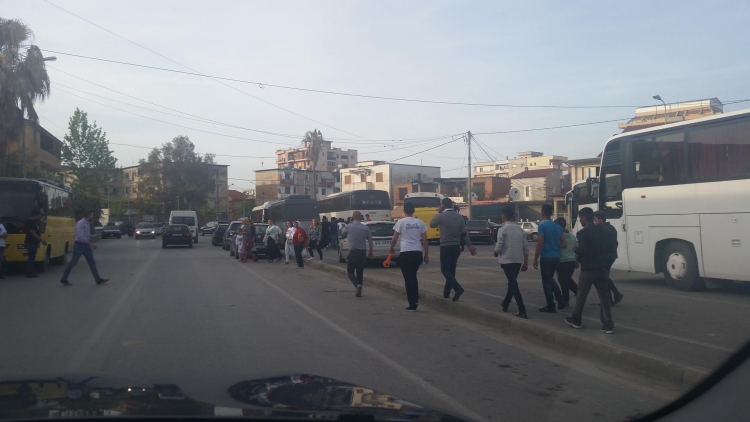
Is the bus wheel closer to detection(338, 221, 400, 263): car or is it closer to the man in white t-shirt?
the man in white t-shirt

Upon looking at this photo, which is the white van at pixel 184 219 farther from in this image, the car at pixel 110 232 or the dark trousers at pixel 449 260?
the dark trousers at pixel 449 260

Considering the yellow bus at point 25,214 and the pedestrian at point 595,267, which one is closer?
the pedestrian at point 595,267

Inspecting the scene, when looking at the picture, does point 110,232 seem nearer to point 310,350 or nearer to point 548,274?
point 548,274

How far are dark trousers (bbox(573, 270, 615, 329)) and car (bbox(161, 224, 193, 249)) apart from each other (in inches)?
1215

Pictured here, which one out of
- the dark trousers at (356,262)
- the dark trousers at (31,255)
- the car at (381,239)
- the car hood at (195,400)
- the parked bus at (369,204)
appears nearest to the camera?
the car hood at (195,400)

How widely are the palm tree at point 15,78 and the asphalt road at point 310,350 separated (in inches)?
842

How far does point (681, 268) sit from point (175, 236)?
2921 centimetres

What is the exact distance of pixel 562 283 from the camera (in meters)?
10.8

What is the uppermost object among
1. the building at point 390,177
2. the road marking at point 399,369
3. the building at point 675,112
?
the building at point 390,177

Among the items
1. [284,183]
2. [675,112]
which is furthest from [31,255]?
[284,183]

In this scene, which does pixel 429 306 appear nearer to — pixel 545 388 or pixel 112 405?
pixel 545 388

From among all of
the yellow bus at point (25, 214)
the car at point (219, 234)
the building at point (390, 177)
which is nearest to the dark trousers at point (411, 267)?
the yellow bus at point (25, 214)

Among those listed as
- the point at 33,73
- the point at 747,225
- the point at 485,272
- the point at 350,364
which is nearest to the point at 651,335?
the point at 350,364

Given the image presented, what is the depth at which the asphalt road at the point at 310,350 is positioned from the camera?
5777 mm
